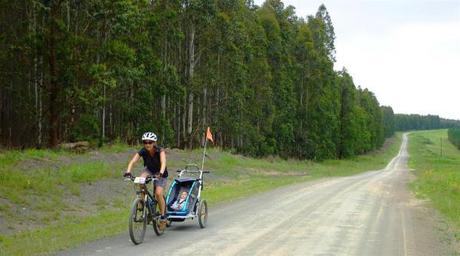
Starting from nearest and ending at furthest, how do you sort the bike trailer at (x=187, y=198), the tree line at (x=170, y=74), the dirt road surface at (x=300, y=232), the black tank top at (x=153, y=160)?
the dirt road surface at (x=300, y=232)
the black tank top at (x=153, y=160)
the bike trailer at (x=187, y=198)
the tree line at (x=170, y=74)

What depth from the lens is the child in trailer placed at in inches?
488

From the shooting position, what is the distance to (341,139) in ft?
271

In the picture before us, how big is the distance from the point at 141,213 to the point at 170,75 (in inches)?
994

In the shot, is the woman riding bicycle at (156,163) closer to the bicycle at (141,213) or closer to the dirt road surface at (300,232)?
the bicycle at (141,213)

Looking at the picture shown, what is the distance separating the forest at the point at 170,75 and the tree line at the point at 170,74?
3.8 inches

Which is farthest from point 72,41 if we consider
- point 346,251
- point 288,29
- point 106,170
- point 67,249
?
point 288,29

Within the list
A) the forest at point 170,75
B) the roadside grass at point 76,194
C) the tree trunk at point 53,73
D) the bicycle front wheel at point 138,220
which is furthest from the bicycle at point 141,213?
the tree trunk at point 53,73

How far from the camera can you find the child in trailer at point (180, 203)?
12398 millimetres

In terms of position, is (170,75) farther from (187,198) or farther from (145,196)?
(145,196)

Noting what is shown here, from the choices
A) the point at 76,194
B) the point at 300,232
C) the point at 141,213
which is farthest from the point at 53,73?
the point at 300,232

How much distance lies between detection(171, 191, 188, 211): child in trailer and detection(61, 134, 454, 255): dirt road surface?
21.3 inches

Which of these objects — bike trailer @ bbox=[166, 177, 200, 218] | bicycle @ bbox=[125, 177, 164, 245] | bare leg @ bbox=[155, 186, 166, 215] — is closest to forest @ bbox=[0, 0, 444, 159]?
bike trailer @ bbox=[166, 177, 200, 218]

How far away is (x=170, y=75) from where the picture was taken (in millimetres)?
35438

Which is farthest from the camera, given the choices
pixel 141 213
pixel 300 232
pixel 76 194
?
pixel 76 194
